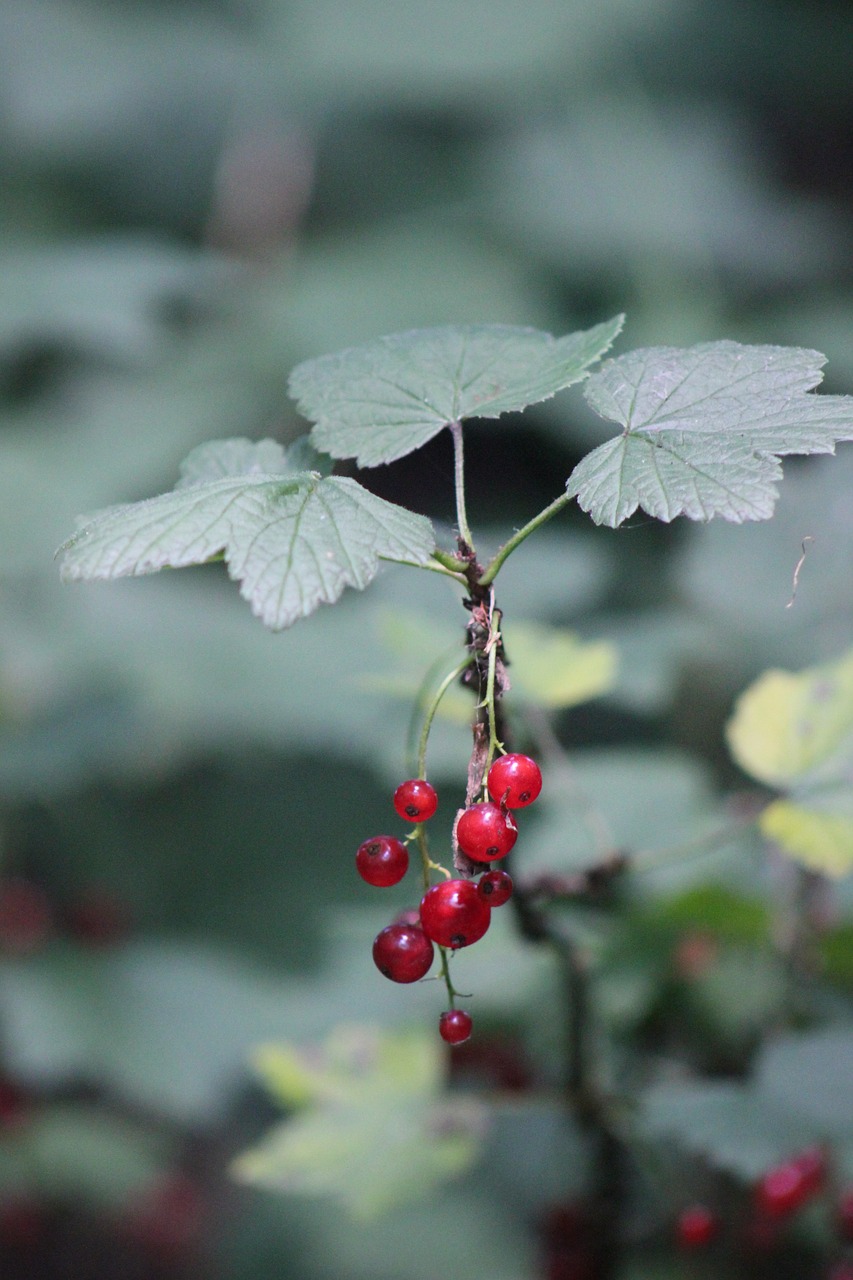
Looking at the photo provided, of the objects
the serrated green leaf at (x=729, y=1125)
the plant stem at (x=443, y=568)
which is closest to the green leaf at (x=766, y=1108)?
the serrated green leaf at (x=729, y=1125)

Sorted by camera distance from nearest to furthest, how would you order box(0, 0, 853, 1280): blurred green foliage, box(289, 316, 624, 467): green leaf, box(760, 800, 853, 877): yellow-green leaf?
box(289, 316, 624, 467): green leaf → box(760, 800, 853, 877): yellow-green leaf → box(0, 0, 853, 1280): blurred green foliage

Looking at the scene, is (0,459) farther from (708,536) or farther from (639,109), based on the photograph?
(639,109)

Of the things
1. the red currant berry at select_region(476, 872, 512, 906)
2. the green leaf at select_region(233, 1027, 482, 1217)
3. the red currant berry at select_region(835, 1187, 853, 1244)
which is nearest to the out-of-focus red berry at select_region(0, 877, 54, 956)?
the green leaf at select_region(233, 1027, 482, 1217)

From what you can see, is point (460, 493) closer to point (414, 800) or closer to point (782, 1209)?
point (414, 800)

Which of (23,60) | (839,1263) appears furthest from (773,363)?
(23,60)

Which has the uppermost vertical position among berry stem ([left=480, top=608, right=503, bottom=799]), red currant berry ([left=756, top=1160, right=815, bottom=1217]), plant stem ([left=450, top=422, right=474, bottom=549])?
plant stem ([left=450, top=422, right=474, bottom=549])

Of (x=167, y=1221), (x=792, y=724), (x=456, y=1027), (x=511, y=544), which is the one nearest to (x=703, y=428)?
(x=511, y=544)

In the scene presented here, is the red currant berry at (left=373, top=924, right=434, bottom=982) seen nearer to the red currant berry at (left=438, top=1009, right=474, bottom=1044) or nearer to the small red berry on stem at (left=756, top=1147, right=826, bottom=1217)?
the red currant berry at (left=438, top=1009, right=474, bottom=1044)
